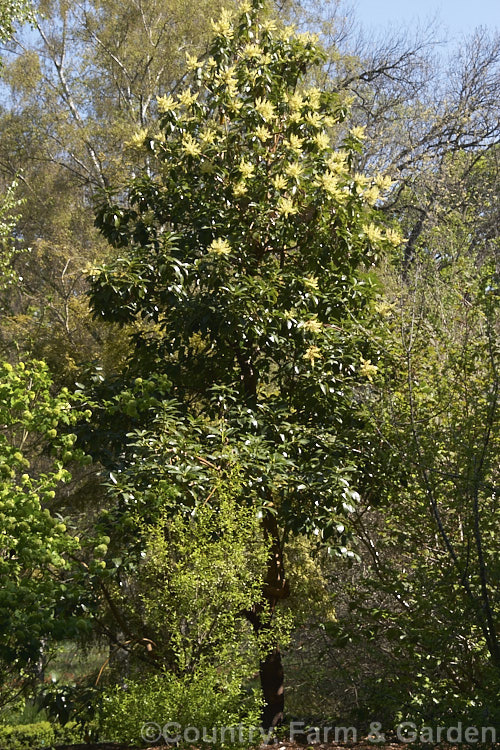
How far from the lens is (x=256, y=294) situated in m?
5.56

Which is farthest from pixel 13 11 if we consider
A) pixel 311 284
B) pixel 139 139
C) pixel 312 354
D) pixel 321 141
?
pixel 312 354

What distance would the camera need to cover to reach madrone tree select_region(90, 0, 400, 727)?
516 cm

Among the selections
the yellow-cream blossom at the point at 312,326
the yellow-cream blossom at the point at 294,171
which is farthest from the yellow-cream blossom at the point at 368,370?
the yellow-cream blossom at the point at 294,171

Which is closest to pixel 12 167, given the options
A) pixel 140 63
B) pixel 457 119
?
pixel 140 63

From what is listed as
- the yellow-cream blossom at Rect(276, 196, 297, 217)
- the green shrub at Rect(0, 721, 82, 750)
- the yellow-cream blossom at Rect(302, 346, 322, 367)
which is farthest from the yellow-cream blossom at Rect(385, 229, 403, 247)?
the green shrub at Rect(0, 721, 82, 750)

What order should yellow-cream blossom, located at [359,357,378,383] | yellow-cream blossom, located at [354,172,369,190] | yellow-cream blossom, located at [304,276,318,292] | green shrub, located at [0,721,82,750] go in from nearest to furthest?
1. green shrub, located at [0,721,82,750]
2. yellow-cream blossom, located at [359,357,378,383]
3. yellow-cream blossom, located at [304,276,318,292]
4. yellow-cream blossom, located at [354,172,369,190]

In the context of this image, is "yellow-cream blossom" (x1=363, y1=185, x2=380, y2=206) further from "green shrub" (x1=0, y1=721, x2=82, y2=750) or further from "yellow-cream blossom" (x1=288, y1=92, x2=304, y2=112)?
"green shrub" (x1=0, y1=721, x2=82, y2=750)

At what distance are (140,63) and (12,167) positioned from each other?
3686 mm

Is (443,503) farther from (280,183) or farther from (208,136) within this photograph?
(208,136)

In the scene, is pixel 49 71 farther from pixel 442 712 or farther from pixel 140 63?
pixel 442 712

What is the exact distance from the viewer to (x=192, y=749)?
425 cm

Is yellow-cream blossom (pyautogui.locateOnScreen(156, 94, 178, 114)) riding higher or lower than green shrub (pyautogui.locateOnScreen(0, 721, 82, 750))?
higher

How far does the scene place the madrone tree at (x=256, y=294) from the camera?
516 centimetres

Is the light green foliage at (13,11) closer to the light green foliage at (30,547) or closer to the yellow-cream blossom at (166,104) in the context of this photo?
the yellow-cream blossom at (166,104)
